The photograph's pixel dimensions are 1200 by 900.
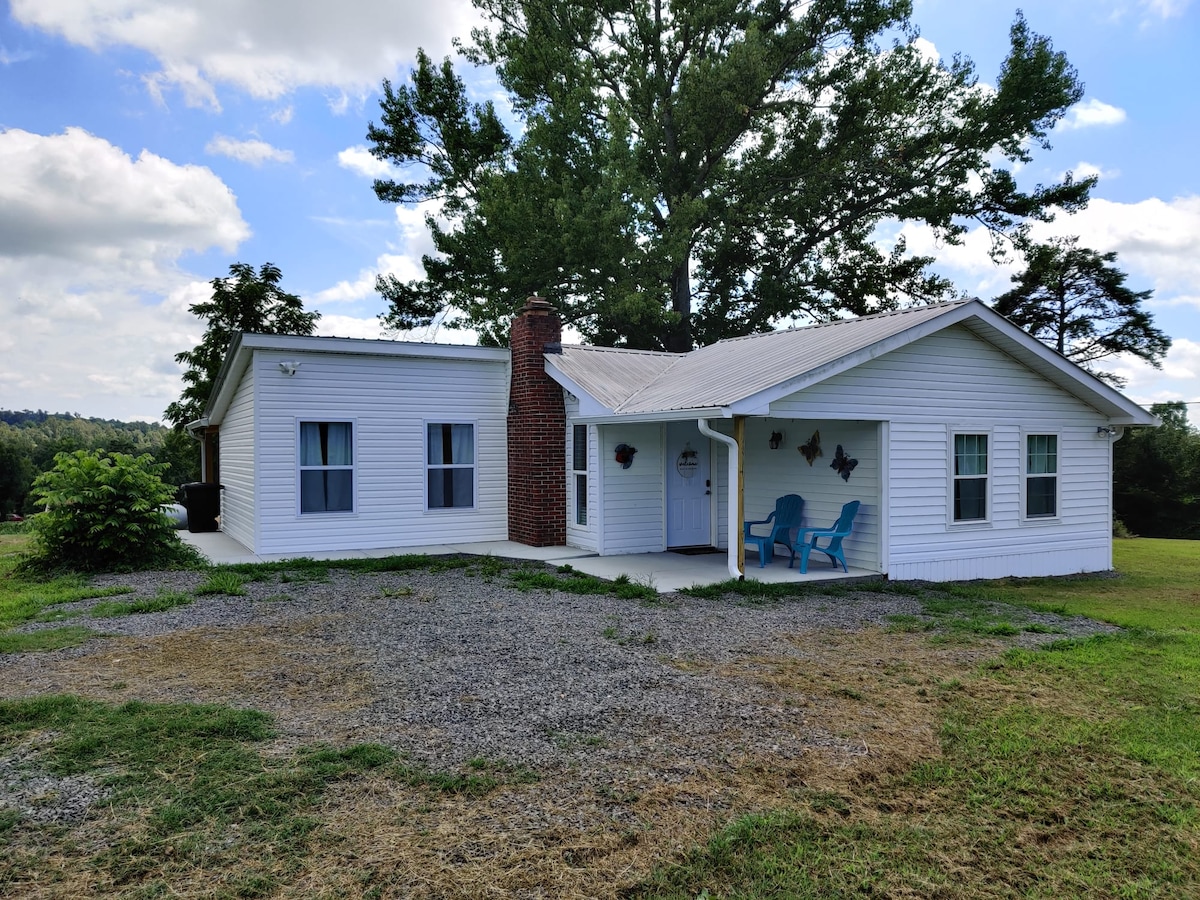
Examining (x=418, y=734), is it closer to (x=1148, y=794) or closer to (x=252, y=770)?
(x=252, y=770)

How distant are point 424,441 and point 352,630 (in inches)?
253

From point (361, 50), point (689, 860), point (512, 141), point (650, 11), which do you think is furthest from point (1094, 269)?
point (689, 860)

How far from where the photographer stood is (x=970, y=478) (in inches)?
458

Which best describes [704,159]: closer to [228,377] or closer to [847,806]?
[228,377]

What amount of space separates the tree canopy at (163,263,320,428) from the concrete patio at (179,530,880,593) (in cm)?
1511

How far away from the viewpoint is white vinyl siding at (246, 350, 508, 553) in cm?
1258

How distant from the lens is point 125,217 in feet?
46.8

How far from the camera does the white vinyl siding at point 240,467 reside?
1306 cm

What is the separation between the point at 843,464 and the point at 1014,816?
25.4 feet

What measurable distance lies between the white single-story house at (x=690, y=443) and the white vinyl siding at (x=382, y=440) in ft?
0.11

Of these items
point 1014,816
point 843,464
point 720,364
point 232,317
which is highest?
point 232,317

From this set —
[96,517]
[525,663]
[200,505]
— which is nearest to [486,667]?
[525,663]

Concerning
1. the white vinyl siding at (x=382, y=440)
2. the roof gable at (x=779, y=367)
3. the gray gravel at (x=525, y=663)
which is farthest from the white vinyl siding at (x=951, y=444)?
the white vinyl siding at (x=382, y=440)

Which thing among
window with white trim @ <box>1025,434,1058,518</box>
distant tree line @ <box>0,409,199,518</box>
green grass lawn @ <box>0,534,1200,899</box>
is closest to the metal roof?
window with white trim @ <box>1025,434,1058,518</box>
